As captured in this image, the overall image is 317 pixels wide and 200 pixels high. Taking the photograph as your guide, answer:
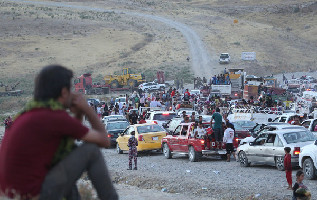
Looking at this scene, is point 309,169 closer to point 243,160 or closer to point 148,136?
point 243,160

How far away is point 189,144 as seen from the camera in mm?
22078

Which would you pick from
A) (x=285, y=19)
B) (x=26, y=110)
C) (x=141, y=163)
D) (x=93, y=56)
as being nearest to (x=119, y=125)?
(x=141, y=163)

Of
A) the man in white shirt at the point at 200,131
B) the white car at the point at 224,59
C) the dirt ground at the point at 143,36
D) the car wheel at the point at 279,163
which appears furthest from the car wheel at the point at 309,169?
the white car at the point at 224,59

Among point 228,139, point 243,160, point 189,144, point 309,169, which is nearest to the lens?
point 309,169

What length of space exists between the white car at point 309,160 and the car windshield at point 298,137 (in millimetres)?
1848

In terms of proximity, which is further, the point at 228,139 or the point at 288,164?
the point at 228,139

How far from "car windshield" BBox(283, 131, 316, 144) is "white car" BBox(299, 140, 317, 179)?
185 centimetres

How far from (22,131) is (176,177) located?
13.1 meters

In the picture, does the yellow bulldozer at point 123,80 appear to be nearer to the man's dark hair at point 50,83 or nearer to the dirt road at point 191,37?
the dirt road at point 191,37

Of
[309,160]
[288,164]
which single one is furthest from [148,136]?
[288,164]

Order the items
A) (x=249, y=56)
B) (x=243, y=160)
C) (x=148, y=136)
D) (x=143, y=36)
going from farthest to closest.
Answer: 1. (x=143, y=36)
2. (x=249, y=56)
3. (x=148, y=136)
4. (x=243, y=160)

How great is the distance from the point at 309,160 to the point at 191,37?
258 feet

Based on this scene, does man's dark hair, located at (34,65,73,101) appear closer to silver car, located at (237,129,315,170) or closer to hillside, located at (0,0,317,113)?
silver car, located at (237,129,315,170)

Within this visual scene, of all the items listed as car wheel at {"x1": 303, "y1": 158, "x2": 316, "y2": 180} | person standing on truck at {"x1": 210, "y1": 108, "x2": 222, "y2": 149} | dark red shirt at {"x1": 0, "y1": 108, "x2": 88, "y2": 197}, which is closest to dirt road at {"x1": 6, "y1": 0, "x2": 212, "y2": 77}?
person standing on truck at {"x1": 210, "y1": 108, "x2": 222, "y2": 149}
